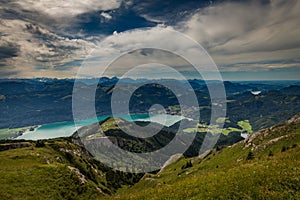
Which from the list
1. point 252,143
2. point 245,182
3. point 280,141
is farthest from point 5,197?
point 252,143

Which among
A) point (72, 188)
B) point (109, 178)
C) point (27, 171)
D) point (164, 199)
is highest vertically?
point (164, 199)

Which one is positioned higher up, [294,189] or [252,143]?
[294,189]

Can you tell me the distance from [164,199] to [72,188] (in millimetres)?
23719

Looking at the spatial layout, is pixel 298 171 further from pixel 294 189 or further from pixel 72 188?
pixel 72 188

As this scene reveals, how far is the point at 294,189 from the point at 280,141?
7054cm

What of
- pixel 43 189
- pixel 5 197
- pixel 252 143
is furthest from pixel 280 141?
pixel 5 197

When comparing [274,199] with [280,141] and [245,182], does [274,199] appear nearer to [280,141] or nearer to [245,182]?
[245,182]

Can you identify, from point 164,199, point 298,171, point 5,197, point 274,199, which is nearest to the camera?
point 274,199

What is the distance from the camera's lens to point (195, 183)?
64.4ft

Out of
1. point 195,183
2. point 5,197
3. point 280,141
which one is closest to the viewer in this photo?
point 195,183

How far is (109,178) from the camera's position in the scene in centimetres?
18862

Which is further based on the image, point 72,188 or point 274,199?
point 72,188

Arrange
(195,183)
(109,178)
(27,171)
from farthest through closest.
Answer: (109,178)
(27,171)
(195,183)

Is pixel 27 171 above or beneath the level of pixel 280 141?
above
